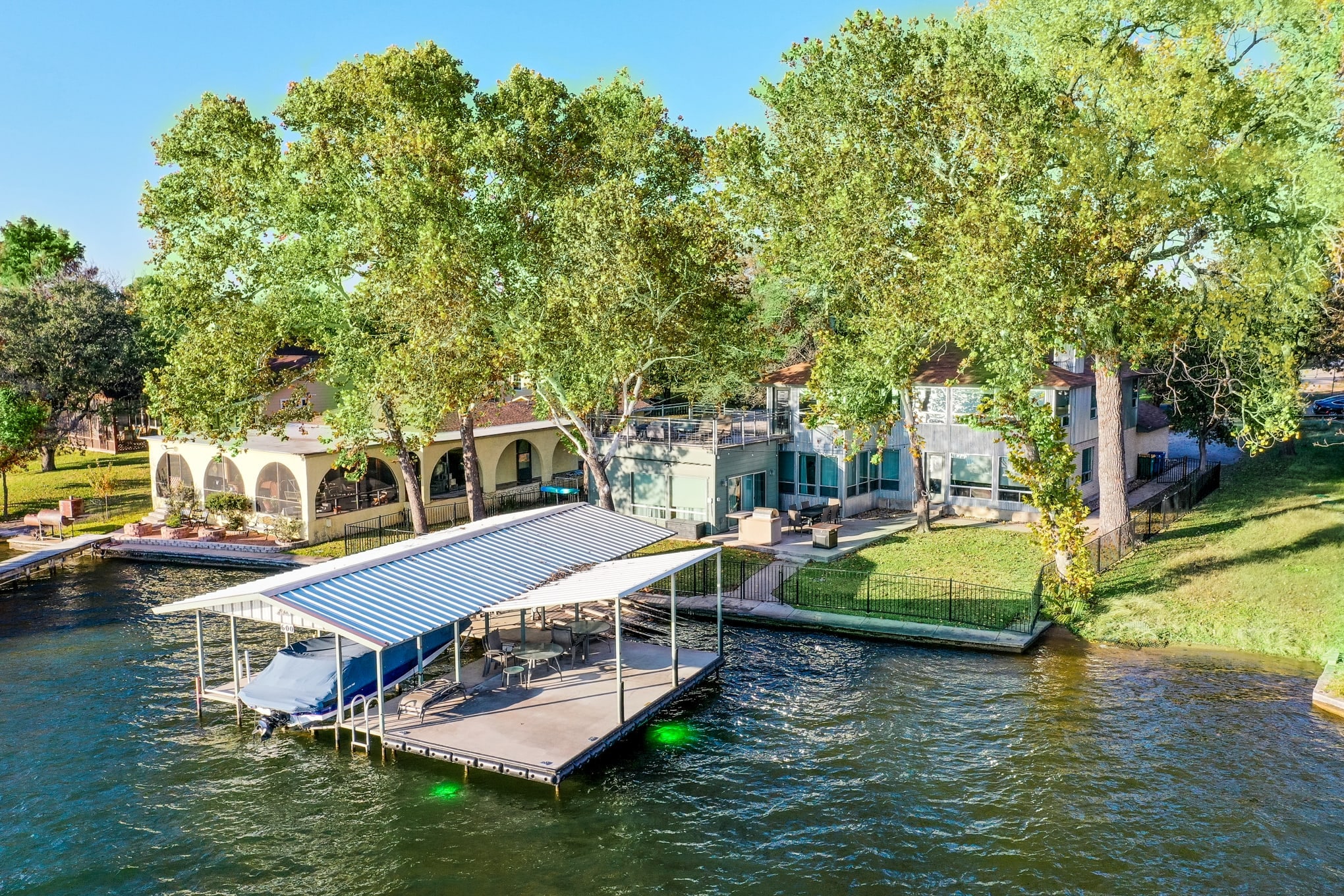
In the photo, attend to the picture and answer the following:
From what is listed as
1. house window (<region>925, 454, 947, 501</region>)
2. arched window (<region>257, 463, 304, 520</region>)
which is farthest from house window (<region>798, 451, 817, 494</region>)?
arched window (<region>257, 463, 304, 520</region>)

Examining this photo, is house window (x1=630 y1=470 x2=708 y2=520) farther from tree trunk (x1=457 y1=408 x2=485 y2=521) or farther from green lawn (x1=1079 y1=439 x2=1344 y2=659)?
green lawn (x1=1079 y1=439 x2=1344 y2=659)

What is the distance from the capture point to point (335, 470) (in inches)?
1634

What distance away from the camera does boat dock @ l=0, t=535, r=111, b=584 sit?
35.5 meters

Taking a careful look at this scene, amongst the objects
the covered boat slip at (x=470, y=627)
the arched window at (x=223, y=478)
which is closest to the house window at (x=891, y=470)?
the covered boat slip at (x=470, y=627)

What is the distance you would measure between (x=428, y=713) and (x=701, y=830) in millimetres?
7225

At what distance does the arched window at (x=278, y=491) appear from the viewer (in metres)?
40.1

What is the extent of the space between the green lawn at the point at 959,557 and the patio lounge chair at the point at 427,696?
15630 mm

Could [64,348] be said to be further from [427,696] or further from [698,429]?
[427,696]

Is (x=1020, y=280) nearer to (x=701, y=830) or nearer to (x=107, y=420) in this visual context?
(x=701, y=830)

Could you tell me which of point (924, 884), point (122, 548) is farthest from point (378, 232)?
point (924, 884)

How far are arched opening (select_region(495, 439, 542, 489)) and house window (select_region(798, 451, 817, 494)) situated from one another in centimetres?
1536

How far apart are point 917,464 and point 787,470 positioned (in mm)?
6208

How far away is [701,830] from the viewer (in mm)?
16844

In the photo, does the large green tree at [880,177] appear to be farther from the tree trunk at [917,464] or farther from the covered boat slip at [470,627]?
the covered boat slip at [470,627]
